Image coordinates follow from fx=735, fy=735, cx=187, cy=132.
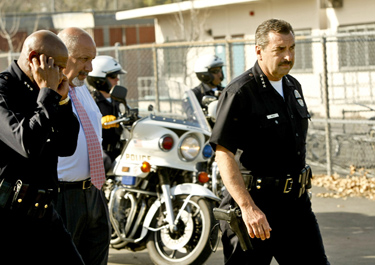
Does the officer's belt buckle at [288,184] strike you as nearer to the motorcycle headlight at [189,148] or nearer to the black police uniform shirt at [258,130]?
the black police uniform shirt at [258,130]

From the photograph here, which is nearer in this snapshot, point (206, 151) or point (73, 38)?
point (73, 38)

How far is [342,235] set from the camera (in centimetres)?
762

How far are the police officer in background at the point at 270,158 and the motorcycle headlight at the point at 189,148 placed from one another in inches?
83.1

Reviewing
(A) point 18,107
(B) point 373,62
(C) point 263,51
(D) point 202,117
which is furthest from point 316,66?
(A) point 18,107

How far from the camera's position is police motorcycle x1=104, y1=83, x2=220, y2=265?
6.24m

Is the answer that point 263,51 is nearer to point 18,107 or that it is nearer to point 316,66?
point 18,107

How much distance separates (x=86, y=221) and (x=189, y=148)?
206 cm

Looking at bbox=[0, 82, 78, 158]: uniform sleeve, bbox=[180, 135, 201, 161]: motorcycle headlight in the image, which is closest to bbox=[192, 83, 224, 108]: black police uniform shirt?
bbox=[180, 135, 201, 161]: motorcycle headlight

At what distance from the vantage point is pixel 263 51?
445 centimetres

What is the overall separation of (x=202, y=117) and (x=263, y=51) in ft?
8.45

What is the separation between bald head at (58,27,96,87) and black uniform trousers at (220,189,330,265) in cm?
131

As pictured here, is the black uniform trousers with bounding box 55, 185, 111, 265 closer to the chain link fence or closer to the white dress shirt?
the white dress shirt

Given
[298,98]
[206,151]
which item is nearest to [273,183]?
[298,98]

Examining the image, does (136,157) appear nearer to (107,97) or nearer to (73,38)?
(107,97)
